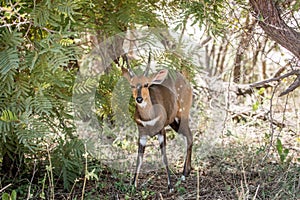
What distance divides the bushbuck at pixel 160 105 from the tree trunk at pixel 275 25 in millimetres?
681

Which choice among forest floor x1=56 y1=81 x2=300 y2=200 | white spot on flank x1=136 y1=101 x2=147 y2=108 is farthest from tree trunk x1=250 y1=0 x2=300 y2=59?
white spot on flank x1=136 y1=101 x2=147 y2=108

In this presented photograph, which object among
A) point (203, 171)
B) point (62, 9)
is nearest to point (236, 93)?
point (203, 171)

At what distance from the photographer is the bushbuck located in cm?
318

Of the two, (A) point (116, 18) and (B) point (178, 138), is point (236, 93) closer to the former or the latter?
(B) point (178, 138)

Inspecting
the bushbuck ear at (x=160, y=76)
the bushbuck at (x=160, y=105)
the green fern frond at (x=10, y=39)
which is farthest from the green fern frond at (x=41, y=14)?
the bushbuck ear at (x=160, y=76)

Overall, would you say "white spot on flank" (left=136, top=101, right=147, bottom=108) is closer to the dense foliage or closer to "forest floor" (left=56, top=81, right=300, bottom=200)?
the dense foliage

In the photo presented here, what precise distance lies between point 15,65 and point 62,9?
1.32 feet

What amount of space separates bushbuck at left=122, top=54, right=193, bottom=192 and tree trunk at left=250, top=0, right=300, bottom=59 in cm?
68

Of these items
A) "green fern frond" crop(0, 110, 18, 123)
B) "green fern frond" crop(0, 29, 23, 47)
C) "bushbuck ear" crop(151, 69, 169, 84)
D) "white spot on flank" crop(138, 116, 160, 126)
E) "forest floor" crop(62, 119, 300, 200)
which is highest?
"green fern frond" crop(0, 29, 23, 47)

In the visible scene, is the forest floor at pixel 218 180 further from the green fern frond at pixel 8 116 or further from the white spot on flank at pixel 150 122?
the green fern frond at pixel 8 116

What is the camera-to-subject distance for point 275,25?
3201 mm

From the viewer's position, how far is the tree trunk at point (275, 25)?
3166 millimetres

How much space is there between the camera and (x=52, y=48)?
2789 mm

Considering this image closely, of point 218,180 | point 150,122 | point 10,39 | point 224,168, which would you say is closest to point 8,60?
point 10,39
